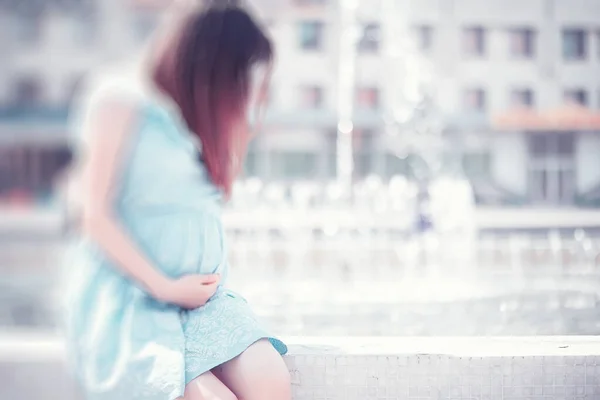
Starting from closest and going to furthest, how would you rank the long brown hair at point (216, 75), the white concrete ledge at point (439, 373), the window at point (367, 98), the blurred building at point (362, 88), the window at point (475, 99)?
the long brown hair at point (216, 75) < the white concrete ledge at point (439, 373) < the blurred building at point (362, 88) < the window at point (367, 98) < the window at point (475, 99)

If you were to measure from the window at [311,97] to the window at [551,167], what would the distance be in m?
7.07

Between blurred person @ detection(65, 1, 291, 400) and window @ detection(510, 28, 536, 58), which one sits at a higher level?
window @ detection(510, 28, 536, 58)

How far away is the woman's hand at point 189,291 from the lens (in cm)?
146

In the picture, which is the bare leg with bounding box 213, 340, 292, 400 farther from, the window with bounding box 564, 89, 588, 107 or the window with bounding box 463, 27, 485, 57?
the window with bounding box 463, 27, 485, 57

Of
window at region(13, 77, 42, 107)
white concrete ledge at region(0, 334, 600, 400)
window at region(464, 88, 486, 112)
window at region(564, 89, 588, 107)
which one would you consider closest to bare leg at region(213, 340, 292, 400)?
white concrete ledge at region(0, 334, 600, 400)

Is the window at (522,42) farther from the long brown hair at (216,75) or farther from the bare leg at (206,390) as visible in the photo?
the bare leg at (206,390)

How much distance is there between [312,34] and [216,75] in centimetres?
2326

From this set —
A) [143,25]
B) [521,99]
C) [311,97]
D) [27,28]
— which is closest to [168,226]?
[311,97]

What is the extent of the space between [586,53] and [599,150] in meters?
3.32

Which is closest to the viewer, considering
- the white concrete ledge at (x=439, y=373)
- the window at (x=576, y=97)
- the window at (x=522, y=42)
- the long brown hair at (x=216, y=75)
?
the long brown hair at (x=216, y=75)

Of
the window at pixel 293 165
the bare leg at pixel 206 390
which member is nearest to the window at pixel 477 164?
the window at pixel 293 165

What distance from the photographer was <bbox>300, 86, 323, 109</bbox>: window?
2397cm

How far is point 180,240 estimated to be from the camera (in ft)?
4.90

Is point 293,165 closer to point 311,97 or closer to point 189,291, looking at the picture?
point 311,97
